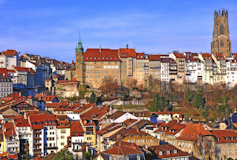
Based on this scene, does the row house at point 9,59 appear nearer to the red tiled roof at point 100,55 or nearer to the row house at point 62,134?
the red tiled roof at point 100,55

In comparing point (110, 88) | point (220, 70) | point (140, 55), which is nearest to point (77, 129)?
point (110, 88)

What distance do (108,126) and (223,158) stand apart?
2096 cm

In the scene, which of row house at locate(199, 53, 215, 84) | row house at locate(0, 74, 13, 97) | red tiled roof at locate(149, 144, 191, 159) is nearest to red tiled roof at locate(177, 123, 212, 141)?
red tiled roof at locate(149, 144, 191, 159)

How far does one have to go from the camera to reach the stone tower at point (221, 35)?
138538mm

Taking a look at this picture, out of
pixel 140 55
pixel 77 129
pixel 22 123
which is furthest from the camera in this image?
pixel 140 55

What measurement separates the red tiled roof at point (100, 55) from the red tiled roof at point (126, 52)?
137 cm

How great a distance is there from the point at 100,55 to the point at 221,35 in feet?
157

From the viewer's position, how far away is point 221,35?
458ft

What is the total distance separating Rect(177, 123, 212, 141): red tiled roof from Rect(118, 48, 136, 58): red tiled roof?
58466 mm

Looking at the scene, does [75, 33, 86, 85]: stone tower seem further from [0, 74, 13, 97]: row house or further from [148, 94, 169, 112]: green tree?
[148, 94, 169, 112]: green tree

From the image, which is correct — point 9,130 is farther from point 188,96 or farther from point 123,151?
point 188,96

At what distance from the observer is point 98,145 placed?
66188 millimetres

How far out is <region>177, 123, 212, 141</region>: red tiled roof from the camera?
60.2m

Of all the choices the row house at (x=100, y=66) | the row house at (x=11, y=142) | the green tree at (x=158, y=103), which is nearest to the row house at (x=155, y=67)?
the row house at (x=100, y=66)
